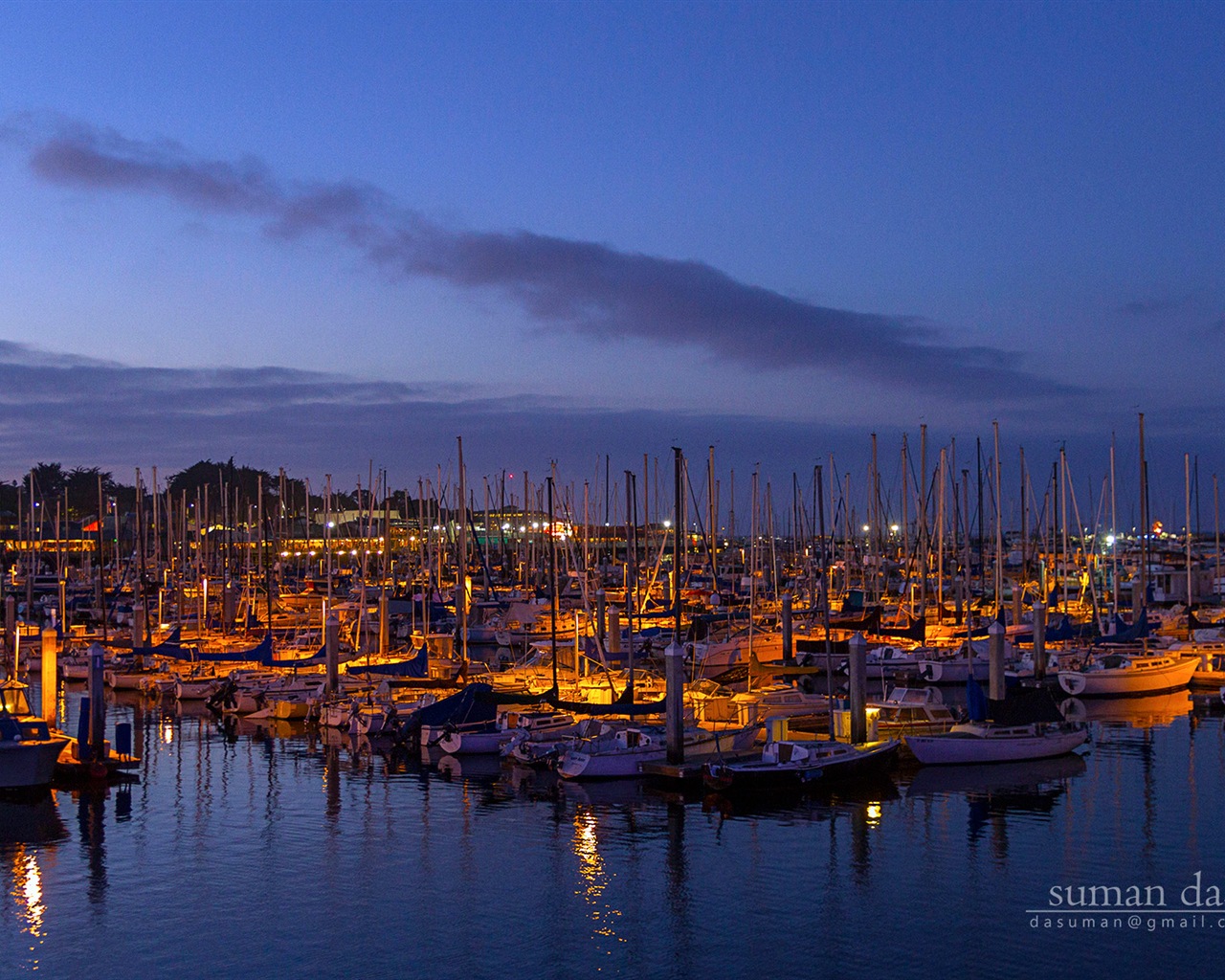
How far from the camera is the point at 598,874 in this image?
81.1ft

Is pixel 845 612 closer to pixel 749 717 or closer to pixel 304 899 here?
pixel 749 717

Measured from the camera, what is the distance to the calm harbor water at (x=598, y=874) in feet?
66.7

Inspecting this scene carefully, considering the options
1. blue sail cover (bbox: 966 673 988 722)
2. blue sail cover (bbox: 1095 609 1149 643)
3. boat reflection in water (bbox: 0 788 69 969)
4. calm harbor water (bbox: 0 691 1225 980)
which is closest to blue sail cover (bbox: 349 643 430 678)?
calm harbor water (bbox: 0 691 1225 980)

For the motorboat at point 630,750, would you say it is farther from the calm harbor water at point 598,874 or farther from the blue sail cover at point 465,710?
the blue sail cover at point 465,710

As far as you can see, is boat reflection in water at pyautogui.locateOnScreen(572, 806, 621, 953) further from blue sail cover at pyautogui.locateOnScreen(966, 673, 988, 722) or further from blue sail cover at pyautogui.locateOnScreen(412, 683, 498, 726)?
blue sail cover at pyautogui.locateOnScreen(966, 673, 988, 722)

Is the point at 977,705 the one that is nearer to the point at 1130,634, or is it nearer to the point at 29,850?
the point at 1130,634

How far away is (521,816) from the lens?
29.5 metres

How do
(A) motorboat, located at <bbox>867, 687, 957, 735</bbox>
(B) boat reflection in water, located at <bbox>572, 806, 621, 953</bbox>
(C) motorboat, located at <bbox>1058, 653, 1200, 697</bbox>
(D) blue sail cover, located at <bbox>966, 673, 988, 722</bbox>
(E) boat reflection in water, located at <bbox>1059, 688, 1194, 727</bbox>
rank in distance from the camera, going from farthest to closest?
(C) motorboat, located at <bbox>1058, 653, 1200, 697</bbox>, (E) boat reflection in water, located at <bbox>1059, 688, 1194, 727</bbox>, (A) motorboat, located at <bbox>867, 687, 957, 735</bbox>, (D) blue sail cover, located at <bbox>966, 673, 988, 722</bbox>, (B) boat reflection in water, located at <bbox>572, 806, 621, 953</bbox>

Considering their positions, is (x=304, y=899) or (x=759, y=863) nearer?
(x=304, y=899)

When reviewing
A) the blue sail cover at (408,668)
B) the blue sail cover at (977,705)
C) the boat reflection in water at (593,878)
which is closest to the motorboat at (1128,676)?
the blue sail cover at (977,705)

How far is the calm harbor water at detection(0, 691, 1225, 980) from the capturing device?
2033 cm

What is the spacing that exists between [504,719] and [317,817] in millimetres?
9275

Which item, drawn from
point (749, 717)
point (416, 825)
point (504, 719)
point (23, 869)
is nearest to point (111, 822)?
point (23, 869)

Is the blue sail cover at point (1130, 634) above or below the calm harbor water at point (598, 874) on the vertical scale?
above
